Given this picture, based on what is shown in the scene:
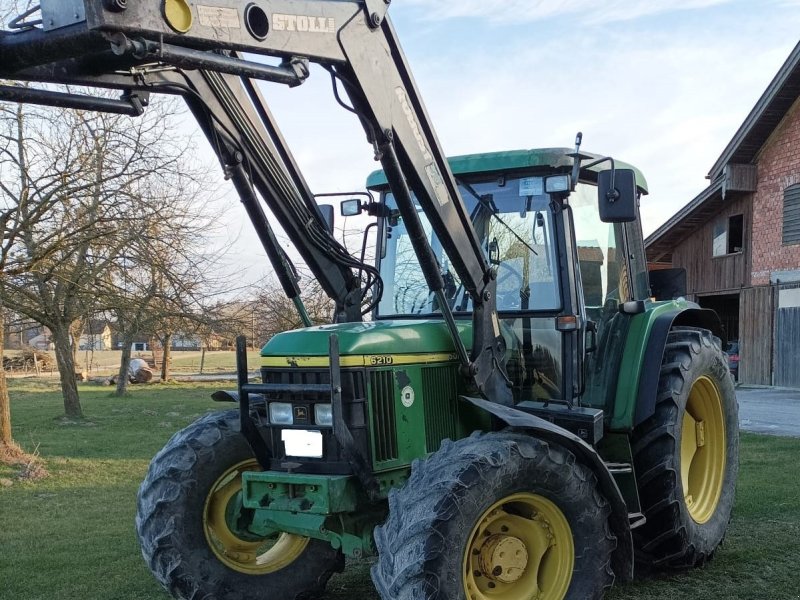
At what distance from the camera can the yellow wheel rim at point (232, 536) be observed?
4.92 metres

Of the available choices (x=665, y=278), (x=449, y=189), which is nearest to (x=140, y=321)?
(x=665, y=278)

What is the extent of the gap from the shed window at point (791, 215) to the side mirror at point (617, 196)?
18.2m

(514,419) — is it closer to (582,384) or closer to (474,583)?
(474,583)

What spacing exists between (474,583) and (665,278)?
12.4ft

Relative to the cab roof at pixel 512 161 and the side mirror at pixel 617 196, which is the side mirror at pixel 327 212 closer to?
the cab roof at pixel 512 161

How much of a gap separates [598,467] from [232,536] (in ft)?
7.16

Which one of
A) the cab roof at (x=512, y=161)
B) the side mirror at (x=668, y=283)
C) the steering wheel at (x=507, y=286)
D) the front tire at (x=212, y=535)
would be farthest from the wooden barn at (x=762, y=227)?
the front tire at (x=212, y=535)

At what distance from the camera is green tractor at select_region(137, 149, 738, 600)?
420 centimetres

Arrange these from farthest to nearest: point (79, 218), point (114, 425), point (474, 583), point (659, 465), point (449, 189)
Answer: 1. point (114, 425)
2. point (79, 218)
3. point (659, 465)
4. point (449, 189)
5. point (474, 583)

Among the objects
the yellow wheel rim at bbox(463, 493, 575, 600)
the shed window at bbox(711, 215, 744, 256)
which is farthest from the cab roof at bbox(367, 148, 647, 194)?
the shed window at bbox(711, 215, 744, 256)

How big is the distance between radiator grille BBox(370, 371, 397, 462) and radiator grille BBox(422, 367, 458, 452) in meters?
0.23

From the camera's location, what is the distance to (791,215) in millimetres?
21109

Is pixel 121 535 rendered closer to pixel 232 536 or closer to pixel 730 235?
pixel 232 536

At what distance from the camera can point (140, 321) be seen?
18531 mm
